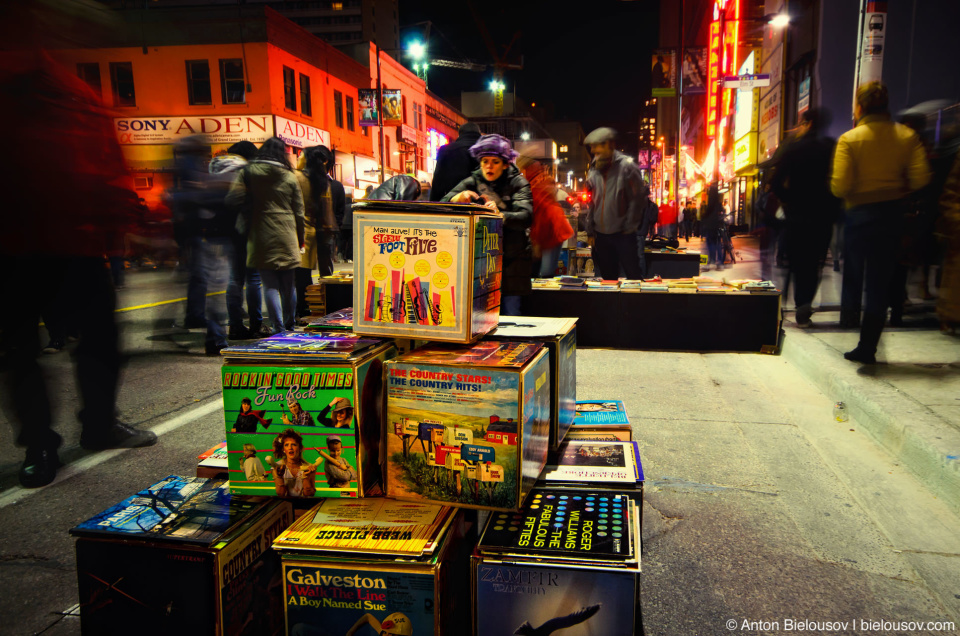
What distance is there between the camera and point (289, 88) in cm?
2656

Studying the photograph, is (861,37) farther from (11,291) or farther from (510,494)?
(11,291)

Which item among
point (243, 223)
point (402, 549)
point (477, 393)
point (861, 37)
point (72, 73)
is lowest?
point (402, 549)

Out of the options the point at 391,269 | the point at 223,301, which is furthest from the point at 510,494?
the point at 223,301

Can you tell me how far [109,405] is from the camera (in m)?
3.87

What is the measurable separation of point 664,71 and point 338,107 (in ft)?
56.5

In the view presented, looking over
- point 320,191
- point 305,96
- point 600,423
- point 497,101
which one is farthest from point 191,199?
point 497,101

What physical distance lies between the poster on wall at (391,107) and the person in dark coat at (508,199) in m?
27.3

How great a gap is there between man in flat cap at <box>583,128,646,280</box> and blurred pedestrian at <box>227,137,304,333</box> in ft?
12.0

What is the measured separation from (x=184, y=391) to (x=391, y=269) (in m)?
3.68

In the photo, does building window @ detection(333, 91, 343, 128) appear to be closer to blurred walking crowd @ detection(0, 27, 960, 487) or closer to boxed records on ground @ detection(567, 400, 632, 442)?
blurred walking crowd @ detection(0, 27, 960, 487)

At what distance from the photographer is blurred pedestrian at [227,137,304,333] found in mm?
6516

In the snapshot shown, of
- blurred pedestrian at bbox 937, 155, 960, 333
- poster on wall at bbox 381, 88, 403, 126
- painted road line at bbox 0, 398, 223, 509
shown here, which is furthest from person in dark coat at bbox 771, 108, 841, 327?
poster on wall at bbox 381, 88, 403, 126

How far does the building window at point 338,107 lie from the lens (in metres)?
31.7

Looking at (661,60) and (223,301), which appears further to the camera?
(661,60)
